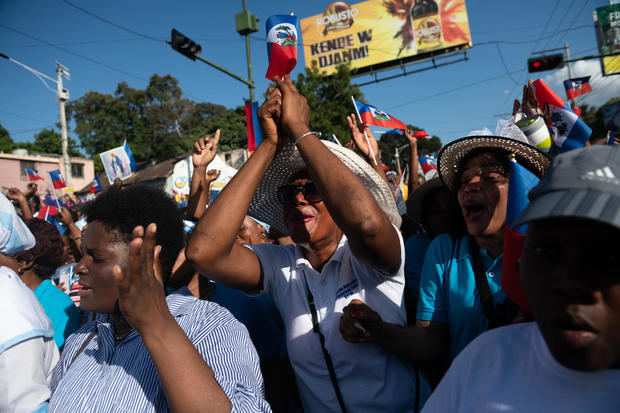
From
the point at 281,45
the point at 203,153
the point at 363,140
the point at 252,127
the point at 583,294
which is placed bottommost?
the point at 583,294

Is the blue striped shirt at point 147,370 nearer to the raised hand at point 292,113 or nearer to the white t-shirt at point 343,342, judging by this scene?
the white t-shirt at point 343,342

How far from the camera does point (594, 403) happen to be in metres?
0.82

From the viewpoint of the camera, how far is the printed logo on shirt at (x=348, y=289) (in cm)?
182

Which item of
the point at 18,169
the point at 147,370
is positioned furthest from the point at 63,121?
the point at 147,370

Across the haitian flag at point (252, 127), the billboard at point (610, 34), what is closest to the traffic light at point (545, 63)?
the haitian flag at point (252, 127)

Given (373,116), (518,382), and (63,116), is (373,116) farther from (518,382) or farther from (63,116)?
(63,116)

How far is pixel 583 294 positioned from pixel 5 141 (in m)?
66.9

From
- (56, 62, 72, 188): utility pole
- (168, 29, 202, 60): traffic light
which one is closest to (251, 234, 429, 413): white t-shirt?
(168, 29, 202, 60): traffic light

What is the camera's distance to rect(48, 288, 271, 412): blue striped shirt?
4.75ft

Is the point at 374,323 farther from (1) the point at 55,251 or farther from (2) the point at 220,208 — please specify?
(1) the point at 55,251

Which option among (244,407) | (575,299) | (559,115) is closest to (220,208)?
(244,407)

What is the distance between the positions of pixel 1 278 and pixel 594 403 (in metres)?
2.30

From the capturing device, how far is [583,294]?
0.80 metres

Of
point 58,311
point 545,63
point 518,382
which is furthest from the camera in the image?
point 545,63
